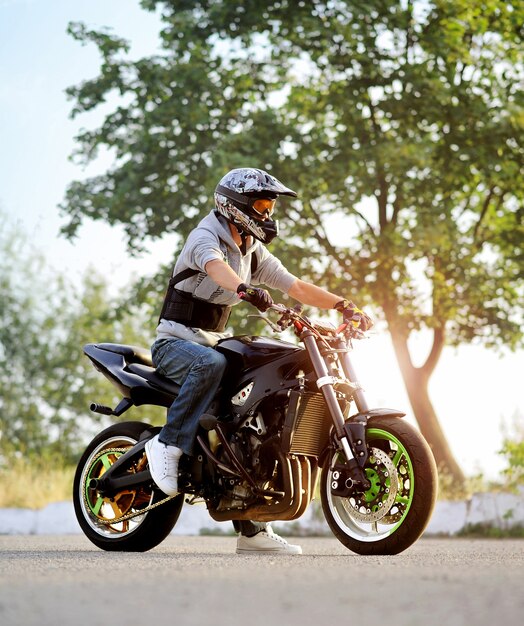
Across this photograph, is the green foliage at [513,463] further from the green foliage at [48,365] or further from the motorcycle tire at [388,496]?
the green foliage at [48,365]

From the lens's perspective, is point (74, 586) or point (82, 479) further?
point (82, 479)

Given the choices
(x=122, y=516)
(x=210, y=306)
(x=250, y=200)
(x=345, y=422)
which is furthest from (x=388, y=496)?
(x=250, y=200)

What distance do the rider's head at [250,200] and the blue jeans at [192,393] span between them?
33.9 inches

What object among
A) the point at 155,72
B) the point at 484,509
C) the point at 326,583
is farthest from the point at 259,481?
the point at 155,72

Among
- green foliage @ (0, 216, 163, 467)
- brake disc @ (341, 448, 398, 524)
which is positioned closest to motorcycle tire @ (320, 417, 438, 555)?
brake disc @ (341, 448, 398, 524)

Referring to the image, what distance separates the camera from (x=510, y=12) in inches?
820

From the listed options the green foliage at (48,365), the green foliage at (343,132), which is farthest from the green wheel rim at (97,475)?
the green foliage at (48,365)

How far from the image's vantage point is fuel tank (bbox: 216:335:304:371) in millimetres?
6717

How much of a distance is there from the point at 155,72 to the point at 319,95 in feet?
10.9

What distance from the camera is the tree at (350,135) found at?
20.0 meters

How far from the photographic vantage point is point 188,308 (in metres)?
7.17

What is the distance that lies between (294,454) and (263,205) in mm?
1683

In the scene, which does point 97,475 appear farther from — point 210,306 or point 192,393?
point 210,306

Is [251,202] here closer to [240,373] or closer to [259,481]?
[240,373]
